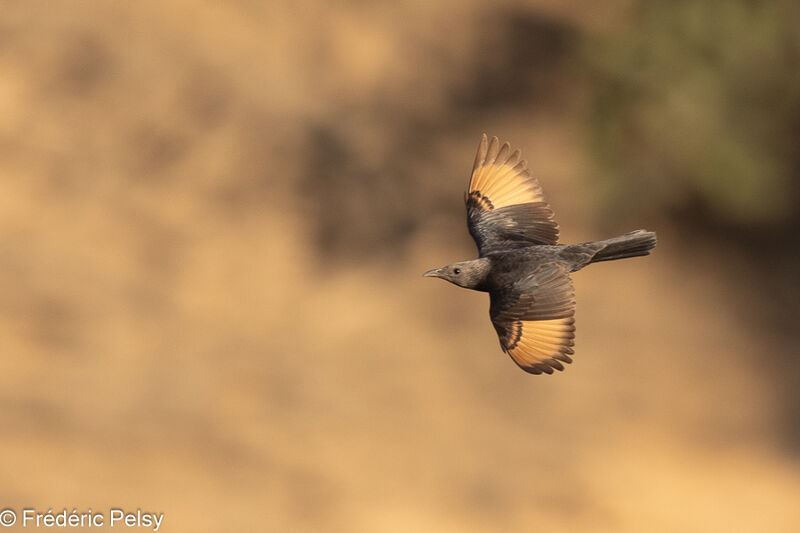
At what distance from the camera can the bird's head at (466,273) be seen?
193 inches

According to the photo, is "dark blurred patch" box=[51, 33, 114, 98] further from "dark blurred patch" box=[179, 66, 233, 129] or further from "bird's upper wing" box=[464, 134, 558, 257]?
"bird's upper wing" box=[464, 134, 558, 257]

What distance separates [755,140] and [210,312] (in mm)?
6854

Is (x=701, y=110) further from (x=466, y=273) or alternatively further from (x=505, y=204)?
(x=466, y=273)

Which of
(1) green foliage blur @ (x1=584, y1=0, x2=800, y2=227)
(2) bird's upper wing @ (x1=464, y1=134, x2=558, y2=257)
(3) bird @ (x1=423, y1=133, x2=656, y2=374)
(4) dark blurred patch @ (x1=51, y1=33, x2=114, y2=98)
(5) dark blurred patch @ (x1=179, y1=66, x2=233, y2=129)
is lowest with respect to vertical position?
(3) bird @ (x1=423, y1=133, x2=656, y2=374)

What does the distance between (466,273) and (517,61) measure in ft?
32.9

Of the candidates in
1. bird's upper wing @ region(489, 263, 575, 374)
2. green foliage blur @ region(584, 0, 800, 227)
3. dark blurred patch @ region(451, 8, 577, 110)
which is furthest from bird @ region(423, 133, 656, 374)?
dark blurred patch @ region(451, 8, 577, 110)

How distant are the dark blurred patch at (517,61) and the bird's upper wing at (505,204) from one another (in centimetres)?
836

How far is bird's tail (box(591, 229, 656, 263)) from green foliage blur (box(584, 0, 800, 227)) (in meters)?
8.04

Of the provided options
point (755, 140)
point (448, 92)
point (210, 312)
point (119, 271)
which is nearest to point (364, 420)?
point (210, 312)

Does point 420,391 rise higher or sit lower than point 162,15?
lower

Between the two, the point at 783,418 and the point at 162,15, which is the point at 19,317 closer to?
the point at 162,15

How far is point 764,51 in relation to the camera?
40.1 ft

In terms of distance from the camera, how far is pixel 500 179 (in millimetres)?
Answer: 5906

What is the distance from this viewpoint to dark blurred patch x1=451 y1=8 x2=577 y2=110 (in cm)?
1426
